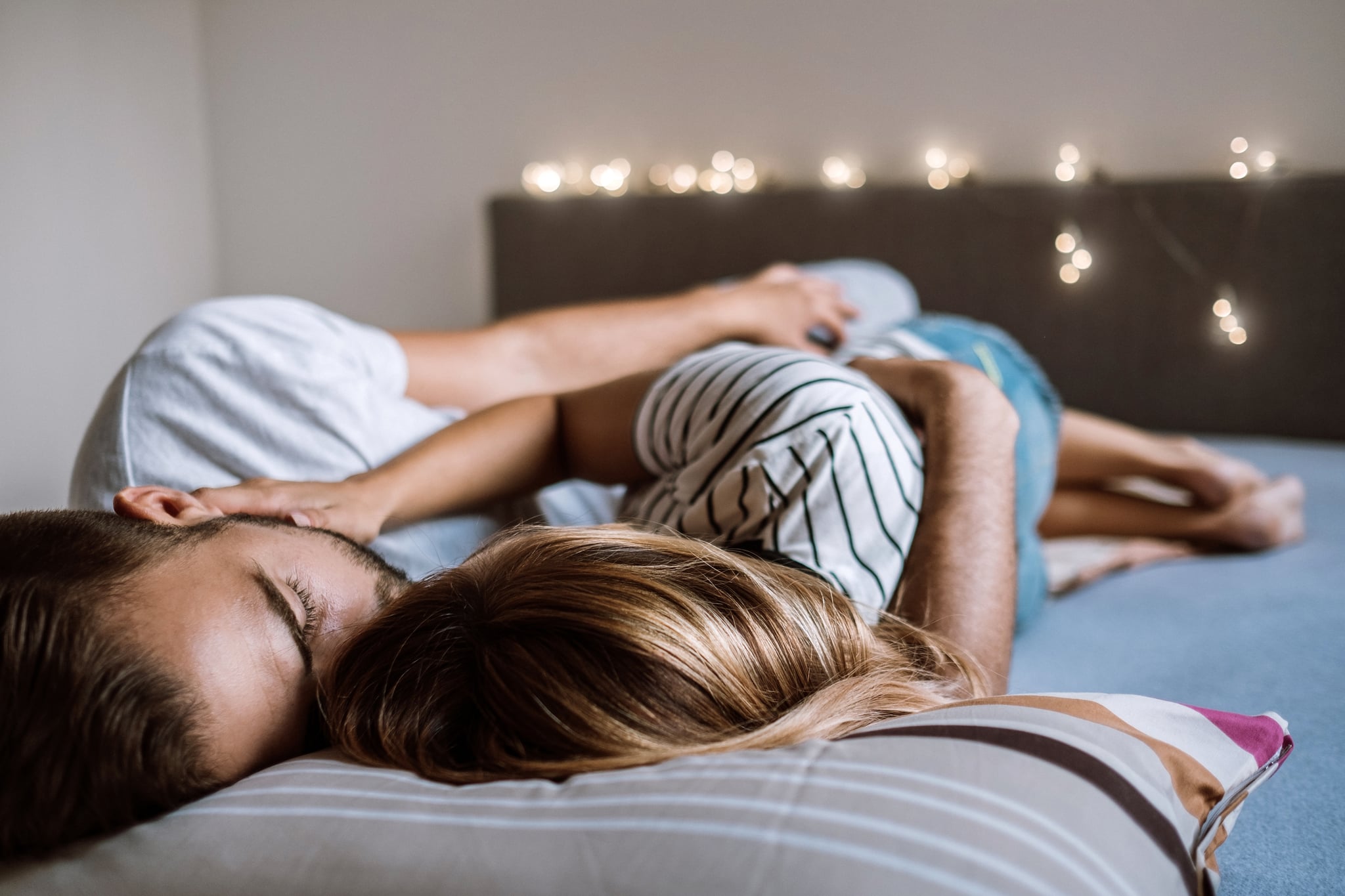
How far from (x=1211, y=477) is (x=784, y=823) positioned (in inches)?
48.3

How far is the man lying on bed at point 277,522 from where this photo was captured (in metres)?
0.52

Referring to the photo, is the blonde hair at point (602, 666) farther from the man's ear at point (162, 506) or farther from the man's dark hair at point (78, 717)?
the man's ear at point (162, 506)

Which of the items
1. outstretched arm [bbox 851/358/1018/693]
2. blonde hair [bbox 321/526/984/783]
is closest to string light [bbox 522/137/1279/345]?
outstretched arm [bbox 851/358/1018/693]

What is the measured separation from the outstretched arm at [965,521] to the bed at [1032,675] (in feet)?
0.45

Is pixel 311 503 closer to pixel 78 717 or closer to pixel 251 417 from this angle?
pixel 251 417

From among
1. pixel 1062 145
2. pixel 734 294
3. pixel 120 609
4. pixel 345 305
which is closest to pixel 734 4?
pixel 1062 145

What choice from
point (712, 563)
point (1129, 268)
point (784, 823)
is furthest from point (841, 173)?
point (784, 823)

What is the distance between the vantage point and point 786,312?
1578 millimetres

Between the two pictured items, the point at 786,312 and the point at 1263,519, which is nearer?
the point at 1263,519

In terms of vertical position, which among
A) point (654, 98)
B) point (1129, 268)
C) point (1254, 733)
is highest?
point (654, 98)

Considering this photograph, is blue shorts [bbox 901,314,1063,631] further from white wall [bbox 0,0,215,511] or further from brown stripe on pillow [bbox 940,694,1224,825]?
white wall [bbox 0,0,215,511]

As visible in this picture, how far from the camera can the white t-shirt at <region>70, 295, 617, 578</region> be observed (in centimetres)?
Answer: 95

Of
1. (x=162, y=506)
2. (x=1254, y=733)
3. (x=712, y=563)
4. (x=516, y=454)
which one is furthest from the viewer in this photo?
(x=516, y=454)

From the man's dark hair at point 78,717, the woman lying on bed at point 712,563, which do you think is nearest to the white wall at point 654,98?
the woman lying on bed at point 712,563
